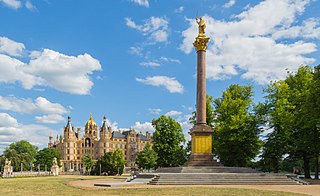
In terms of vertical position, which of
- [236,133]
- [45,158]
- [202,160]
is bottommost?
[45,158]

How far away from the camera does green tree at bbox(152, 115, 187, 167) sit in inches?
2098

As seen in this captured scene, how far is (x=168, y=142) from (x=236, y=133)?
12938 millimetres

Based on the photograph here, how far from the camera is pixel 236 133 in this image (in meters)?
45.3

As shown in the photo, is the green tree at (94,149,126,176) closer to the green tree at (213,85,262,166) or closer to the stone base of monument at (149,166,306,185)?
the green tree at (213,85,262,166)

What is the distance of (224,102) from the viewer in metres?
47.5

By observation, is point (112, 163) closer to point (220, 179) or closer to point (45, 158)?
point (220, 179)

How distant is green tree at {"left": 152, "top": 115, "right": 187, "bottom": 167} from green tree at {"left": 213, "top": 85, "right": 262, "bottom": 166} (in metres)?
7.24

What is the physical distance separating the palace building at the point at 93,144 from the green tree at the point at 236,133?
96.4 meters

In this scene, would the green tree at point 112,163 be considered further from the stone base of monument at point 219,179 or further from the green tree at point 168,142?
the stone base of monument at point 219,179

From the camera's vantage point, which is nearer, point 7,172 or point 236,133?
point 236,133

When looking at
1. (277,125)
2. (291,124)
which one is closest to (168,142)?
(277,125)

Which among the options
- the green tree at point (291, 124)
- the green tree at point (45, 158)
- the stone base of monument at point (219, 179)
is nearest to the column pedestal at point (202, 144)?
the stone base of monument at point (219, 179)

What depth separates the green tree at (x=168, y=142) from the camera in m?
53.3

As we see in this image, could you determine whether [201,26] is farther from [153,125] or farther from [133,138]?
[133,138]
